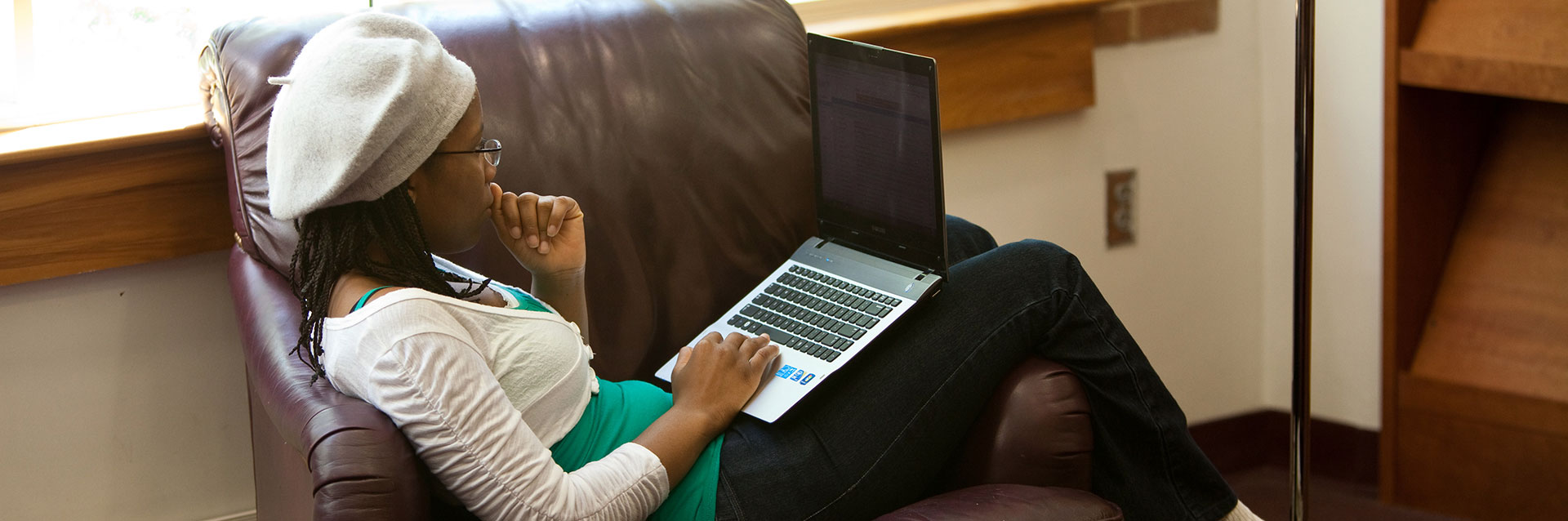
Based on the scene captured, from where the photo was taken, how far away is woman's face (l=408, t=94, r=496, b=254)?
1221 mm

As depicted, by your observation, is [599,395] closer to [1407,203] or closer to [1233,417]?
[1407,203]

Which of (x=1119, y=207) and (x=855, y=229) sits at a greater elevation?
(x=855, y=229)

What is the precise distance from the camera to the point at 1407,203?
220cm

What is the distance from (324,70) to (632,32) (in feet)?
2.10

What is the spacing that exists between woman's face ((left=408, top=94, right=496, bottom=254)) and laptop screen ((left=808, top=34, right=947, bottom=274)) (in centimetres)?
46

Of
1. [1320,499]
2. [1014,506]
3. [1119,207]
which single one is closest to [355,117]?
[1014,506]

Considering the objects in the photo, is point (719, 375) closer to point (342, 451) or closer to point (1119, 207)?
point (342, 451)

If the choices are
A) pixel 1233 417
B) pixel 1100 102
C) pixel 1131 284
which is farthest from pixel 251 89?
pixel 1233 417

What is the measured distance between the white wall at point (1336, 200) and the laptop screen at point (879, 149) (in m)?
1.08

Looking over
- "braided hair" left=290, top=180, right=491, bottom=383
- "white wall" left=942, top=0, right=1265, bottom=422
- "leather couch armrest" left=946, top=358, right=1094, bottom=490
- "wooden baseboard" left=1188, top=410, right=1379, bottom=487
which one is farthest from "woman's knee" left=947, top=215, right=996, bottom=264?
"wooden baseboard" left=1188, top=410, right=1379, bottom=487

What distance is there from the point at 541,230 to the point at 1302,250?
0.78 m

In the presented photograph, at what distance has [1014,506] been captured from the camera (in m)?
1.30

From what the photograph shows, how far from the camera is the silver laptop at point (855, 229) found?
144 centimetres

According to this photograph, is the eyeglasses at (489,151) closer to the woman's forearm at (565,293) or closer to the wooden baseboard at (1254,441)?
the woman's forearm at (565,293)
